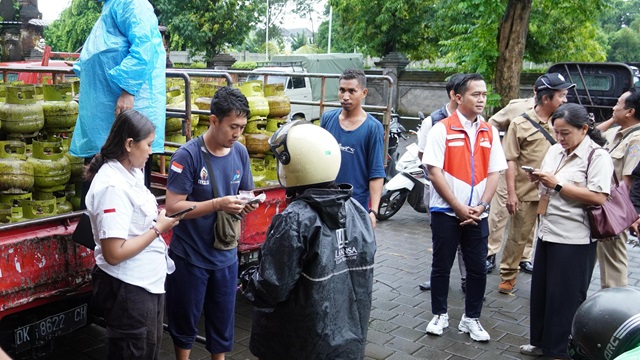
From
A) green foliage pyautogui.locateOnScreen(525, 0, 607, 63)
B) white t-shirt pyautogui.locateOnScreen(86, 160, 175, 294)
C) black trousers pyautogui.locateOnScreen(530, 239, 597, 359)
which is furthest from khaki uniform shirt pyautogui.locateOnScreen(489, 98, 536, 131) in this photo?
green foliage pyautogui.locateOnScreen(525, 0, 607, 63)

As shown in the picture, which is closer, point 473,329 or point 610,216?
point 610,216

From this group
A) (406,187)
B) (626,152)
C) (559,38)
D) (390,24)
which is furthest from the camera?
(390,24)

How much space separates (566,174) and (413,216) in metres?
4.97

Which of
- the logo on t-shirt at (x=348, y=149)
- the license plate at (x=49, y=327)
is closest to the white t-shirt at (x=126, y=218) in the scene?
the license plate at (x=49, y=327)

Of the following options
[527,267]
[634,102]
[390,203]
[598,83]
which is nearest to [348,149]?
[634,102]

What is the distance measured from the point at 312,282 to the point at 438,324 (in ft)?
8.57

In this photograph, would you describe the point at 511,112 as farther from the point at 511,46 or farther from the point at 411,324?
the point at 511,46

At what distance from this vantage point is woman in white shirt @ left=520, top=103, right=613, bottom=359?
407 centimetres

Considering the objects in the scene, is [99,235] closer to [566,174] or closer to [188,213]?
[188,213]

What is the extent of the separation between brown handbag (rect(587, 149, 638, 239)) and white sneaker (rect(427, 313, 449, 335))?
4.38 feet

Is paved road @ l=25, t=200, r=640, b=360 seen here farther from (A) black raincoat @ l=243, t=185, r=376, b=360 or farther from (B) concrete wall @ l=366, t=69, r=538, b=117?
(B) concrete wall @ l=366, t=69, r=538, b=117

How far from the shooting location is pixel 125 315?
2869mm

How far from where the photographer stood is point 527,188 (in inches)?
229

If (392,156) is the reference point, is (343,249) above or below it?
above
